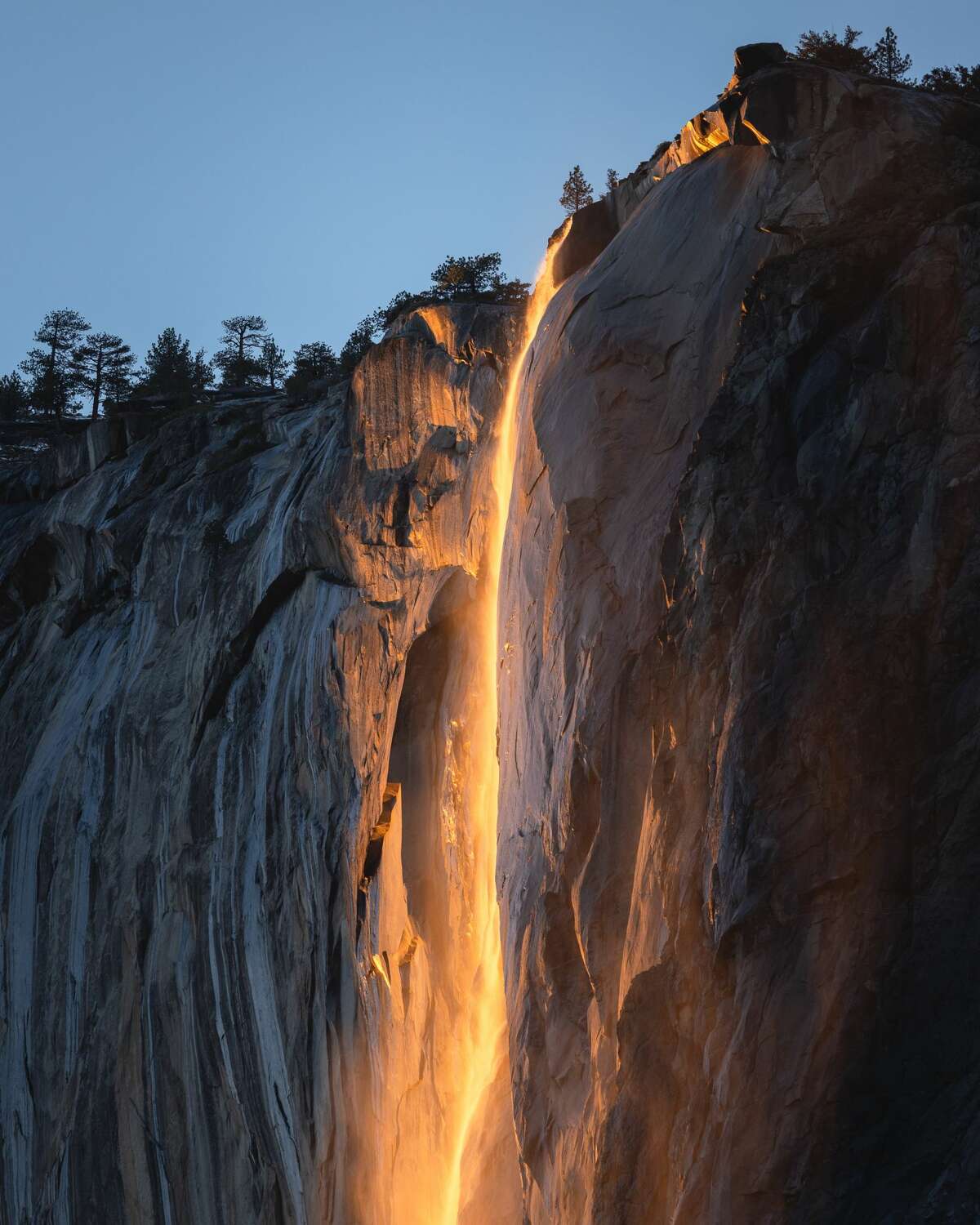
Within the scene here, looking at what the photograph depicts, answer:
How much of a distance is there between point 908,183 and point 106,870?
21.6m

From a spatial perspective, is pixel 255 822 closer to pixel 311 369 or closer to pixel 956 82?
pixel 956 82

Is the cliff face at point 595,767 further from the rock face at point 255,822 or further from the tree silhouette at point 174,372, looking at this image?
the tree silhouette at point 174,372

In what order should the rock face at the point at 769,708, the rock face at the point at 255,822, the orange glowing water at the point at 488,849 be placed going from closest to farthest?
1. the rock face at the point at 769,708
2. the orange glowing water at the point at 488,849
3. the rock face at the point at 255,822

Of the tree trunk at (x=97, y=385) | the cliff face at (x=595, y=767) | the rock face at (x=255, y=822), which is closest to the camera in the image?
the cliff face at (x=595, y=767)

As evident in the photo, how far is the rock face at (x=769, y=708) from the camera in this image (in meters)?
9.55

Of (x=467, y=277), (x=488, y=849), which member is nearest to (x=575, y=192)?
(x=467, y=277)

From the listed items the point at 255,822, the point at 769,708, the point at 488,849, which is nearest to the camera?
the point at 769,708

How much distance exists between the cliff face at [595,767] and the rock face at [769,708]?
0.13ft

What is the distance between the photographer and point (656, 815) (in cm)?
1212

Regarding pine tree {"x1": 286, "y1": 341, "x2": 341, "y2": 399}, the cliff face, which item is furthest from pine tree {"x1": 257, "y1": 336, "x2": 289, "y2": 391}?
the cliff face

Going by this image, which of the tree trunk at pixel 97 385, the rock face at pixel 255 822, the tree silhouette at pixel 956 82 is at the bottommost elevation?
the rock face at pixel 255 822

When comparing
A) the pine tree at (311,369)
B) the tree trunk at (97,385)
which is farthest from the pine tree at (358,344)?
the tree trunk at (97,385)

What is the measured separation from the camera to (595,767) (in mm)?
13672

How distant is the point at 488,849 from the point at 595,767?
6.97m
